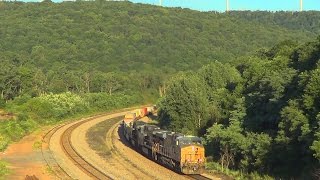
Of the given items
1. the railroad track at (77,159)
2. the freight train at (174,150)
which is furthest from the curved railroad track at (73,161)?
the freight train at (174,150)

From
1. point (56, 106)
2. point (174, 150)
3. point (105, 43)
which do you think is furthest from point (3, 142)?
point (105, 43)

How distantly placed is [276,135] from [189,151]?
651cm

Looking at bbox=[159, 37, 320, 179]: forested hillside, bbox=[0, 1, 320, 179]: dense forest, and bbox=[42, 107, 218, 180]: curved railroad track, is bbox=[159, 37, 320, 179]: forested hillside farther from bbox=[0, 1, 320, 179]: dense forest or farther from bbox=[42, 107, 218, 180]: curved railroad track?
bbox=[42, 107, 218, 180]: curved railroad track

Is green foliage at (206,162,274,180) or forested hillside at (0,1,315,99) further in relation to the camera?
forested hillside at (0,1,315,99)

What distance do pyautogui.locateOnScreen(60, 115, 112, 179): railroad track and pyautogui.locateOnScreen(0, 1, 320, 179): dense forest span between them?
243 inches

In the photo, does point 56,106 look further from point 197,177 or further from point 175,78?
point 197,177

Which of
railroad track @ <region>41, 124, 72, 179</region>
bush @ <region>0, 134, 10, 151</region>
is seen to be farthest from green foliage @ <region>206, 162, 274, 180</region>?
bush @ <region>0, 134, 10, 151</region>

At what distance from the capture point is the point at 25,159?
43750mm

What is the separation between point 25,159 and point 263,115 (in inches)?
874

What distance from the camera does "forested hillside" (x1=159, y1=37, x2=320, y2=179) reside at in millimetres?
30844

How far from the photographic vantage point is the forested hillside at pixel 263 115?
3084 cm

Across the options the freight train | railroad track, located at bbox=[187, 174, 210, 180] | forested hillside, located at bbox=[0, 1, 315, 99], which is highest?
forested hillside, located at bbox=[0, 1, 315, 99]

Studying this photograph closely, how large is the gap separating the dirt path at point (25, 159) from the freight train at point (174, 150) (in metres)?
9.22

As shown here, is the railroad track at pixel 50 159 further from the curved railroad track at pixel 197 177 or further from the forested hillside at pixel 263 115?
the forested hillside at pixel 263 115
